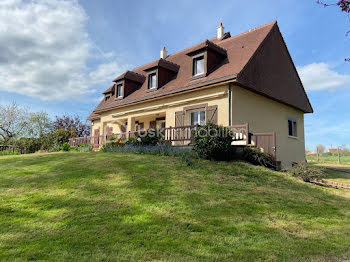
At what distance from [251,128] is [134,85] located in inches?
428

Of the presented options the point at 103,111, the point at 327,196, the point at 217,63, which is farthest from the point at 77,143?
the point at 327,196

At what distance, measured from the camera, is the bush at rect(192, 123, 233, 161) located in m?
10.2

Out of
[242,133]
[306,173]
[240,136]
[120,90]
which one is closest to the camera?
[306,173]

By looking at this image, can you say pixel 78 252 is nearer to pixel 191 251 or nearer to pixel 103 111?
pixel 191 251

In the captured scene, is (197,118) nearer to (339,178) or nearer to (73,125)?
(339,178)

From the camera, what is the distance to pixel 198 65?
1525 centimetres

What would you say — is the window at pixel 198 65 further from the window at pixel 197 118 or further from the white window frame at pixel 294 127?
the white window frame at pixel 294 127

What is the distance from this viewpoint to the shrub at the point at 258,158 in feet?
34.7

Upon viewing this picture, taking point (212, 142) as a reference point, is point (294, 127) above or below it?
above

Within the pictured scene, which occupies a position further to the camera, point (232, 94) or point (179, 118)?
point (179, 118)

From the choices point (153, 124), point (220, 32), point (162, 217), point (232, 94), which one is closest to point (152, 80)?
point (153, 124)

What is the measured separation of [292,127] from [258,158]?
8.96 meters

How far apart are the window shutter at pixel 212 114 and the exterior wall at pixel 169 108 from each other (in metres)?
0.17

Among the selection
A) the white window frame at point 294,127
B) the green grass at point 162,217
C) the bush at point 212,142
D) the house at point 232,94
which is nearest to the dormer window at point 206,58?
the house at point 232,94
